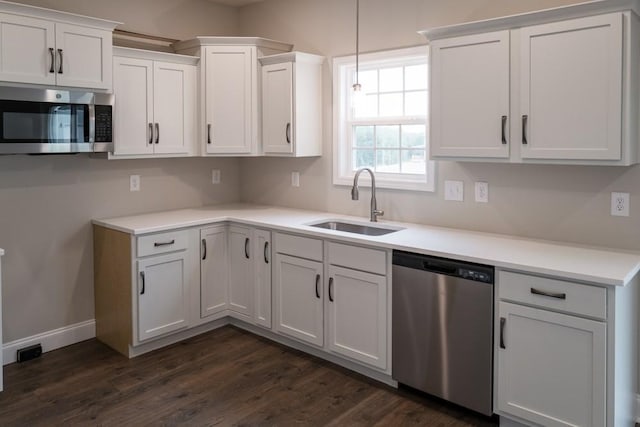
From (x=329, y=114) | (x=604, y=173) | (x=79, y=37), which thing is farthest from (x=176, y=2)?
(x=604, y=173)

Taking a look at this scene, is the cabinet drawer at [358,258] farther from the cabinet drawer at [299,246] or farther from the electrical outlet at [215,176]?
the electrical outlet at [215,176]

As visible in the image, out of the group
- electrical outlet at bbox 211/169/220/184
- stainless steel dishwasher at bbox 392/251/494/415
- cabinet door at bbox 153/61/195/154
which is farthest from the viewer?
electrical outlet at bbox 211/169/220/184

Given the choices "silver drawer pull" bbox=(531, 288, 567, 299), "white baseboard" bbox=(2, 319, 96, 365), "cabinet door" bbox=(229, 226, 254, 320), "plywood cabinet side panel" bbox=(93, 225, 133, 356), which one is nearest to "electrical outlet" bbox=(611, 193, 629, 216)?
"silver drawer pull" bbox=(531, 288, 567, 299)

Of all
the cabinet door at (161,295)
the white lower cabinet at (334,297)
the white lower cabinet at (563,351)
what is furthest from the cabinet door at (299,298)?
the white lower cabinet at (563,351)

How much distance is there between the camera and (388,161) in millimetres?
3891

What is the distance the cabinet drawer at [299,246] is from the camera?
11.1 ft

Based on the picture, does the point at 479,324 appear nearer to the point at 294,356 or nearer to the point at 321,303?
the point at 321,303

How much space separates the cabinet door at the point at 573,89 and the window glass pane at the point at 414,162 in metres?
0.97

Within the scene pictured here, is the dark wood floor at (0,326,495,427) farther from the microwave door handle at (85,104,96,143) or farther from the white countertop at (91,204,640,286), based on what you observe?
the microwave door handle at (85,104,96,143)

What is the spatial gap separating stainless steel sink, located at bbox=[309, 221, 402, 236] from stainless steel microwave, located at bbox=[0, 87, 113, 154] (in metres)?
1.59

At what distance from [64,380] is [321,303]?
1666 mm

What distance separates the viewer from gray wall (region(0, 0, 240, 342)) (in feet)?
11.5

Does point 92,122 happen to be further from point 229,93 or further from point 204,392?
point 204,392

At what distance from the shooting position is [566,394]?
240cm
